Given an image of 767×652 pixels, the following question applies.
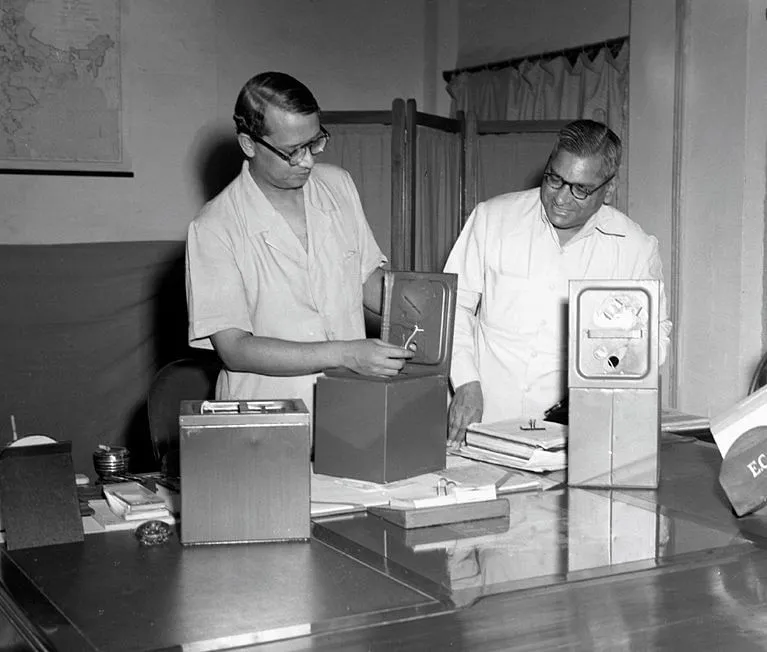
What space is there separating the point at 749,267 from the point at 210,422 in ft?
9.66

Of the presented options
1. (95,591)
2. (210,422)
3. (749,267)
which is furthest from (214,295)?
(749,267)

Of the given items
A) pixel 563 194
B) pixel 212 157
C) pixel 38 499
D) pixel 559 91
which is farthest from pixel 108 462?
pixel 559 91

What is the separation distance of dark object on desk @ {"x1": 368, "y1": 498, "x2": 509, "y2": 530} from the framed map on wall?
3.47 m

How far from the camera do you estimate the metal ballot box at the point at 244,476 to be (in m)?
1.60

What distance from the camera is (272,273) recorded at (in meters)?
2.46

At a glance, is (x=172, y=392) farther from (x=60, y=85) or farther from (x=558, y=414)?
(x=60, y=85)

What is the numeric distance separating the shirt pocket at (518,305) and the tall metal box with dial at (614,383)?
2.48 ft

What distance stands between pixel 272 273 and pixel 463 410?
1.92ft

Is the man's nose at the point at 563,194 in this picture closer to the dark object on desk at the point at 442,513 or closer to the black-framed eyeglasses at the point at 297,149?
the black-framed eyeglasses at the point at 297,149

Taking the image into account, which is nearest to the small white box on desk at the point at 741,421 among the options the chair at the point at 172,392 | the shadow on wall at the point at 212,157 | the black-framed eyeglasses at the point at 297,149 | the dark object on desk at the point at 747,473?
the dark object on desk at the point at 747,473

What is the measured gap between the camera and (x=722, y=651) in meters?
1.24

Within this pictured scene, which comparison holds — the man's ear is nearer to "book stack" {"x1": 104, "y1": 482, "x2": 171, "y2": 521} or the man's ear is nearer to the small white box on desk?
"book stack" {"x1": 104, "y1": 482, "x2": 171, "y2": 521}

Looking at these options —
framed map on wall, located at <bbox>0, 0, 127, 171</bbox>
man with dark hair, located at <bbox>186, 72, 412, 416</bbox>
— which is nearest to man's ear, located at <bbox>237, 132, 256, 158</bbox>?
man with dark hair, located at <bbox>186, 72, 412, 416</bbox>

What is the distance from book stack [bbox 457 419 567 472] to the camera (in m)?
2.12
